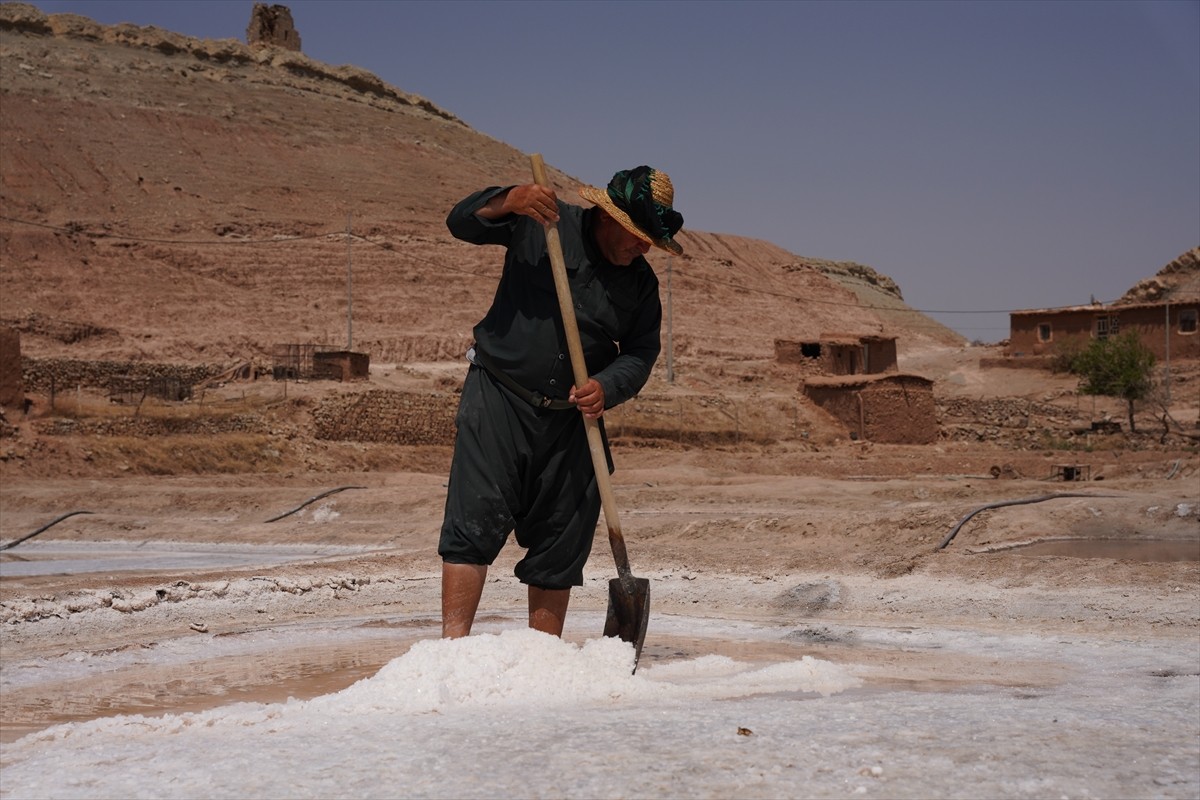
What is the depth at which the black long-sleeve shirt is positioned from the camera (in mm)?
4242

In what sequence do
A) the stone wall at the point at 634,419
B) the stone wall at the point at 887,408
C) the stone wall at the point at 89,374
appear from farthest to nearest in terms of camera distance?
the stone wall at the point at 887,408
the stone wall at the point at 89,374
the stone wall at the point at 634,419

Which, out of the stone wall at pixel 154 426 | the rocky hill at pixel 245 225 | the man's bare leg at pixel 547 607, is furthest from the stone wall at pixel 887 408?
the man's bare leg at pixel 547 607

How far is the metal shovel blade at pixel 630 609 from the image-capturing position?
4.40 m

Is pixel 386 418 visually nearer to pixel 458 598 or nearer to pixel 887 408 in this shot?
pixel 887 408

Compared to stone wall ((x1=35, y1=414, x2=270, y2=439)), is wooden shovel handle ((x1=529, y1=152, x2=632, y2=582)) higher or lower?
higher

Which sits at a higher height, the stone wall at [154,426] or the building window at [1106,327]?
the building window at [1106,327]

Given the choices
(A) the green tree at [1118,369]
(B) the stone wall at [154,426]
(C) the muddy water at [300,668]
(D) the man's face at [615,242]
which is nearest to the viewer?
(D) the man's face at [615,242]

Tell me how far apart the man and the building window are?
4246 centimetres

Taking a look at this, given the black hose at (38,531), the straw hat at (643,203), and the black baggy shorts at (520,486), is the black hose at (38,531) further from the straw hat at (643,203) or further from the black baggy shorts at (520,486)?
the straw hat at (643,203)

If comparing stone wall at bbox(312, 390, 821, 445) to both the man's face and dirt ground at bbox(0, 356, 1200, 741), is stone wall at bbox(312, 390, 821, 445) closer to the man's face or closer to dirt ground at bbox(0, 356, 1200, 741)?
dirt ground at bbox(0, 356, 1200, 741)

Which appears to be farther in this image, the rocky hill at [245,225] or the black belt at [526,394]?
the rocky hill at [245,225]

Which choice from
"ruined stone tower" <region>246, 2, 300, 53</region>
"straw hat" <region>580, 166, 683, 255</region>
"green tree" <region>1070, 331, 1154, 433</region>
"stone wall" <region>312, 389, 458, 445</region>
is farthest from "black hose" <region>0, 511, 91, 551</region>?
"ruined stone tower" <region>246, 2, 300, 53</region>

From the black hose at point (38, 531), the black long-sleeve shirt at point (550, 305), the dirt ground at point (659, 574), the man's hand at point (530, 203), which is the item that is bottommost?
the black hose at point (38, 531)

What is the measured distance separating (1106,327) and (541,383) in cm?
4348
